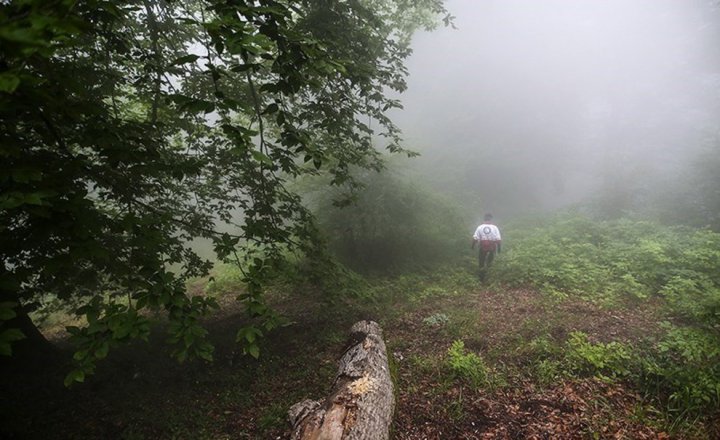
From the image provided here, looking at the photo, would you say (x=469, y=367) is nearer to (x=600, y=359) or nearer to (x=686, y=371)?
(x=600, y=359)

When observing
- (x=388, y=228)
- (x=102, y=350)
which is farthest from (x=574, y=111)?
(x=102, y=350)

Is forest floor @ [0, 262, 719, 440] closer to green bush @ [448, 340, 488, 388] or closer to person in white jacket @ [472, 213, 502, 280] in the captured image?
green bush @ [448, 340, 488, 388]

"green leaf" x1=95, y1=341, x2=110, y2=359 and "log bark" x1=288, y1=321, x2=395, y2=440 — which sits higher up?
"green leaf" x1=95, y1=341, x2=110, y2=359

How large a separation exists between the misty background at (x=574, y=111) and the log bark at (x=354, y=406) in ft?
29.1

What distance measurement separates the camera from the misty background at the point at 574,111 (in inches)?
773

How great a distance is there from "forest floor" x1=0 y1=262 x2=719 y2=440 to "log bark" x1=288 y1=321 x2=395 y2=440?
25.9 inches

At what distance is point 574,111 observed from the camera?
28.6 meters

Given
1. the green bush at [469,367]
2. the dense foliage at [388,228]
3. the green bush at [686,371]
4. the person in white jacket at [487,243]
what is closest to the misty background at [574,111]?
the dense foliage at [388,228]

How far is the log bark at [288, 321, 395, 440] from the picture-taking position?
359 centimetres

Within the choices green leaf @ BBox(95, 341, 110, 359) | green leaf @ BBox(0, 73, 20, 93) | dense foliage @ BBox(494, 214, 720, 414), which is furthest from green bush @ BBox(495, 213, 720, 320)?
green leaf @ BBox(0, 73, 20, 93)

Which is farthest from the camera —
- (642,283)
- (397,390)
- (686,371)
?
(642,283)

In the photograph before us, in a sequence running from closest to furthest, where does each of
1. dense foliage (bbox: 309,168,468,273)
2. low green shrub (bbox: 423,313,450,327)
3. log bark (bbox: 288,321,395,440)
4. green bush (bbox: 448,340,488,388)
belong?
1. log bark (bbox: 288,321,395,440)
2. green bush (bbox: 448,340,488,388)
3. low green shrub (bbox: 423,313,450,327)
4. dense foliage (bbox: 309,168,468,273)

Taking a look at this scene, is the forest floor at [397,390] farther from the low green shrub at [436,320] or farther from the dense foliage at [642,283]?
the dense foliage at [642,283]

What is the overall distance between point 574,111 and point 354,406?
3280cm
